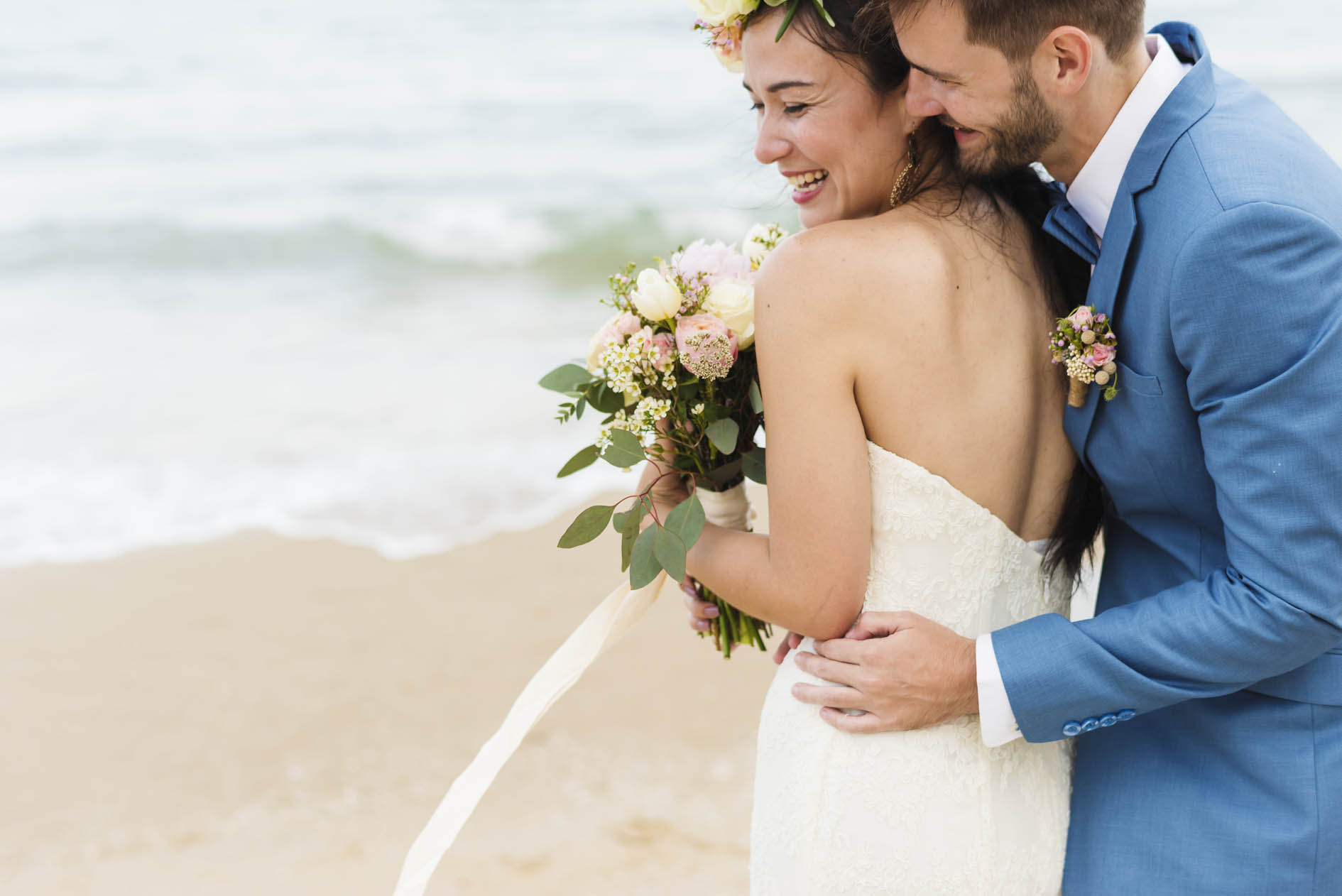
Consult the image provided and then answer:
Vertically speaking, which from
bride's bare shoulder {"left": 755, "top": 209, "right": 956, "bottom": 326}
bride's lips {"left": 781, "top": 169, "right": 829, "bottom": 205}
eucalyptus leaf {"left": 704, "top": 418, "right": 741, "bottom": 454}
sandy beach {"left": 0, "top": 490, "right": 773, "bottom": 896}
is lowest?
sandy beach {"left": 0, "top": 490, "right": 773, "bottom": 896}

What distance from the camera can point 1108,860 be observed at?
6.63 ft

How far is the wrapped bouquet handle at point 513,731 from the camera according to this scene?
264 centimetres

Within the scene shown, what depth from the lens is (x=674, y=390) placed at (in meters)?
2.37

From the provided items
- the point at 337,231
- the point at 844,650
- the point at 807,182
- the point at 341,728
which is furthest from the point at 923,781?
the point at 337,231

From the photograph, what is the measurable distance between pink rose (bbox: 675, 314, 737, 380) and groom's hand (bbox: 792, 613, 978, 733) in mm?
536

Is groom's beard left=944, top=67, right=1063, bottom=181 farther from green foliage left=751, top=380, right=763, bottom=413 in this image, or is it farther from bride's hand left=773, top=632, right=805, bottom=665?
bride's hand left=773, top=632, right=805, bottom=665

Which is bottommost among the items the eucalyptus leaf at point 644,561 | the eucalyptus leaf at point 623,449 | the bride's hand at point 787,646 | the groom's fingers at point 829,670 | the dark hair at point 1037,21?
the bride's hand at point 787,646

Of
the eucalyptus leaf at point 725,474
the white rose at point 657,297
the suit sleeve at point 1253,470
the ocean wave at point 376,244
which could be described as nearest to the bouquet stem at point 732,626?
the eucalyptus leaf at point 725,474

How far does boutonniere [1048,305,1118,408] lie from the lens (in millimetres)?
1876

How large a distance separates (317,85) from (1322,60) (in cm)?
1282

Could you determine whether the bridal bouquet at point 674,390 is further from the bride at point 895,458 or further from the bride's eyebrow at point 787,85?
the bride's eyebrow at point 787,85

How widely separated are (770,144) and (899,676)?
0.99 meters

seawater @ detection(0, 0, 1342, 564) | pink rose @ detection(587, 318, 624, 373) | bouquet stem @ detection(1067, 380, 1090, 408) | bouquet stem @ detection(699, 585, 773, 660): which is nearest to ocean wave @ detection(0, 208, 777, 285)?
seawater @ detection(0, 0, 1342, 564)

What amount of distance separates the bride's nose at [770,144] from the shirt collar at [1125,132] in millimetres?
525
